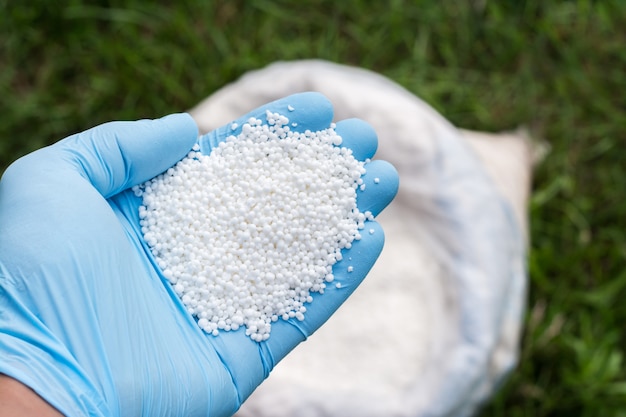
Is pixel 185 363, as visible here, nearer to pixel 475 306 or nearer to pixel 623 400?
pixel 475 306

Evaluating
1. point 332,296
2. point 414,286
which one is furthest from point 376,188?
point 414,286

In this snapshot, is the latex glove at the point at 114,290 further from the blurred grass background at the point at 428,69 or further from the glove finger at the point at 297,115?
the blurred grass background at the point at 428,69

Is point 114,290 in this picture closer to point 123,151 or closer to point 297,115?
point 123,151

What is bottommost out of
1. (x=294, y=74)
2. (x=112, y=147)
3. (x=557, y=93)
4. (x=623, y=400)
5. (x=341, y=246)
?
(x=623, y=400)

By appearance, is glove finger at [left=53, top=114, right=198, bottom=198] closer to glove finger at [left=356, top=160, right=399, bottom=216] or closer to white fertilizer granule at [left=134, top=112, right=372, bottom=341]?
white fertilizer granule at [left=134, top=112, right=372, bottom=341]

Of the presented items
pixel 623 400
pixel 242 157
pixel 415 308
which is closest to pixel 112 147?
pixel 242 157

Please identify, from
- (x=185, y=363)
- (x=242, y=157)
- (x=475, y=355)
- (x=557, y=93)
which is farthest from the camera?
(x=557, y=93)
